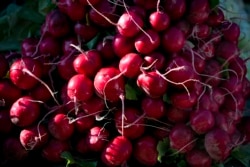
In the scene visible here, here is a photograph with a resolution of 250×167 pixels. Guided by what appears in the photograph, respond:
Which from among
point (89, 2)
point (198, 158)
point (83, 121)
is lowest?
point (198, 158)

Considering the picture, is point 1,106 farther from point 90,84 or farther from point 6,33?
point 6,33

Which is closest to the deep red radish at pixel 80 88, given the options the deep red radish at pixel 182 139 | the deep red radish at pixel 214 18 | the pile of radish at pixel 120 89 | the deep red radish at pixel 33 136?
the pile of radish at pixel 120 89

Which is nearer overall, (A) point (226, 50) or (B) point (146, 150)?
(B) point (146, 150)

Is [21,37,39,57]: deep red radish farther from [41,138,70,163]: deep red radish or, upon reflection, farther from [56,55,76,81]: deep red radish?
[41,138,70,163]: deep red radish

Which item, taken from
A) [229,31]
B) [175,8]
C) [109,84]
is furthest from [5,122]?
[229,31]

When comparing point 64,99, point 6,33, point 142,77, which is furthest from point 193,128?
point 6,33

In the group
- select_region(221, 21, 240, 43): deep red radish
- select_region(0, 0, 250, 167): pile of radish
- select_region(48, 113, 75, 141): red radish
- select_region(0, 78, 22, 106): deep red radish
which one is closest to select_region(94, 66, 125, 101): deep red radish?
select_region(0, 0, 250, 167): pile of radish

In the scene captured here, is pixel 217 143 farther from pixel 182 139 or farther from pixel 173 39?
pixel 173 39

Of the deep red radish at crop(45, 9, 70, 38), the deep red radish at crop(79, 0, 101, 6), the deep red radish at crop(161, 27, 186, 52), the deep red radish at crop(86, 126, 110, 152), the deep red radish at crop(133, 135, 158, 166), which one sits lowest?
the deep red radish at crop(133, 135, 158, 166)
